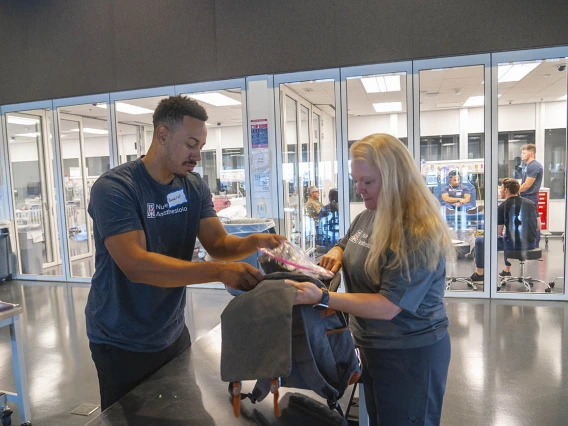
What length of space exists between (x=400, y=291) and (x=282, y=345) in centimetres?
46

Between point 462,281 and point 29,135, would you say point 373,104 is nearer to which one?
point 462,281

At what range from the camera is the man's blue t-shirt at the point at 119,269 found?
1.58m

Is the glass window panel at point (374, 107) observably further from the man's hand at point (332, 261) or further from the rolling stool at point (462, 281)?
the man's hand at point (332, 261)

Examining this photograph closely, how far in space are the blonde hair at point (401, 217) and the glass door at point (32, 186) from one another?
726cm

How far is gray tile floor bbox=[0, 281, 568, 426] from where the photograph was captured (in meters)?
2.88

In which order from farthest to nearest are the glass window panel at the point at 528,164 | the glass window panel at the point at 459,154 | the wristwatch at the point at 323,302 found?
the glass window panel at the point at 459,154, the glass window panel at the point at 528,164, the wristwatch at the point at 323,302

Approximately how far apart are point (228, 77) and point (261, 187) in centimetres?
150

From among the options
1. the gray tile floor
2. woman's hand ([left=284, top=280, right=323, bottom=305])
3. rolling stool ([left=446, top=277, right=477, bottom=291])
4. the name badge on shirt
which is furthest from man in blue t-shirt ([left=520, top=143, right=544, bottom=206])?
woman's hand ([left=284, top=280, right=323, bottom=305])

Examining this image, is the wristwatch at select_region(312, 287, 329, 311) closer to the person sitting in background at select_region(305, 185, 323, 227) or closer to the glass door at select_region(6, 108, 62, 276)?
the person sitting in background at select_region(305, 185, 323, 227)

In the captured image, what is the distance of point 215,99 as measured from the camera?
6.59 m

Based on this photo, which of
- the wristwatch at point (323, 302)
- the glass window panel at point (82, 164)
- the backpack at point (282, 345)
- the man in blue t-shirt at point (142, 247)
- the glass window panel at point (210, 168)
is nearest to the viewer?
the backpack at point (282, 345)

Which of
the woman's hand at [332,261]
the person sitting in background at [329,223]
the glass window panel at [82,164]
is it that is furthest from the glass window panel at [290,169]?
the woman's hand at [332,261]

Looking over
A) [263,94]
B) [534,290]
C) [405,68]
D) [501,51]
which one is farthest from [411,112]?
[534,290]

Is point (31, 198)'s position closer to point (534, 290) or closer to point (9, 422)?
point (9, 422)
